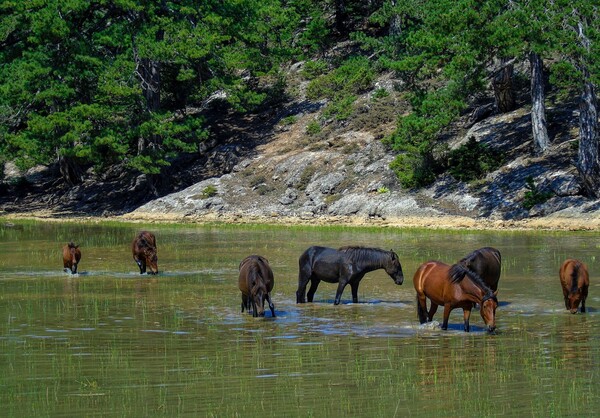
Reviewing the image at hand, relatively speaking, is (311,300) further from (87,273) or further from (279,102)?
(279,102)

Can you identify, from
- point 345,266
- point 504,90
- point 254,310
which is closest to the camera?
point 254,310

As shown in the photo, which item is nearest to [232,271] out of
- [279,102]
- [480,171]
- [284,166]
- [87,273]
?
[87,273]

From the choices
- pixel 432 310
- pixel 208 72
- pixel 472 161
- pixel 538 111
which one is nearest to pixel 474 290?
pixel 432 310

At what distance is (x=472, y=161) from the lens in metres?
45.4

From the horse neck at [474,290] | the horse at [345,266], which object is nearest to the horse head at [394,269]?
the horse at [345,266]

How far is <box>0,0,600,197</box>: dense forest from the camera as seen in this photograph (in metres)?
40.8

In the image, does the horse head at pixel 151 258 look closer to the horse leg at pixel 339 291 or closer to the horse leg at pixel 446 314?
the horse leg at pixel 339 291

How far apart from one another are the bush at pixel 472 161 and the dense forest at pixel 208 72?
157mm

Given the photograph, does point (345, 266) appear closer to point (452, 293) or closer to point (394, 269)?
point (394, 269)

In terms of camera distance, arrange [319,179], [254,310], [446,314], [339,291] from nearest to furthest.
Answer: [446,314]
[254,310]
[339,291]
[319,179]

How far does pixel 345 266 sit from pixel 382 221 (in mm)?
20074

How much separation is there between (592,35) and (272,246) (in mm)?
13821

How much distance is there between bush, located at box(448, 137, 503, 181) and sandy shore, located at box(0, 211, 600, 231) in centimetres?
423

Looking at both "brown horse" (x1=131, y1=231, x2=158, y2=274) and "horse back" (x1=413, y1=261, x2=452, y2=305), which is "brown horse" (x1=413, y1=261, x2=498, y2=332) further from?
"brown horse" (x1=131, y1=231, x2=158, y2=274)
